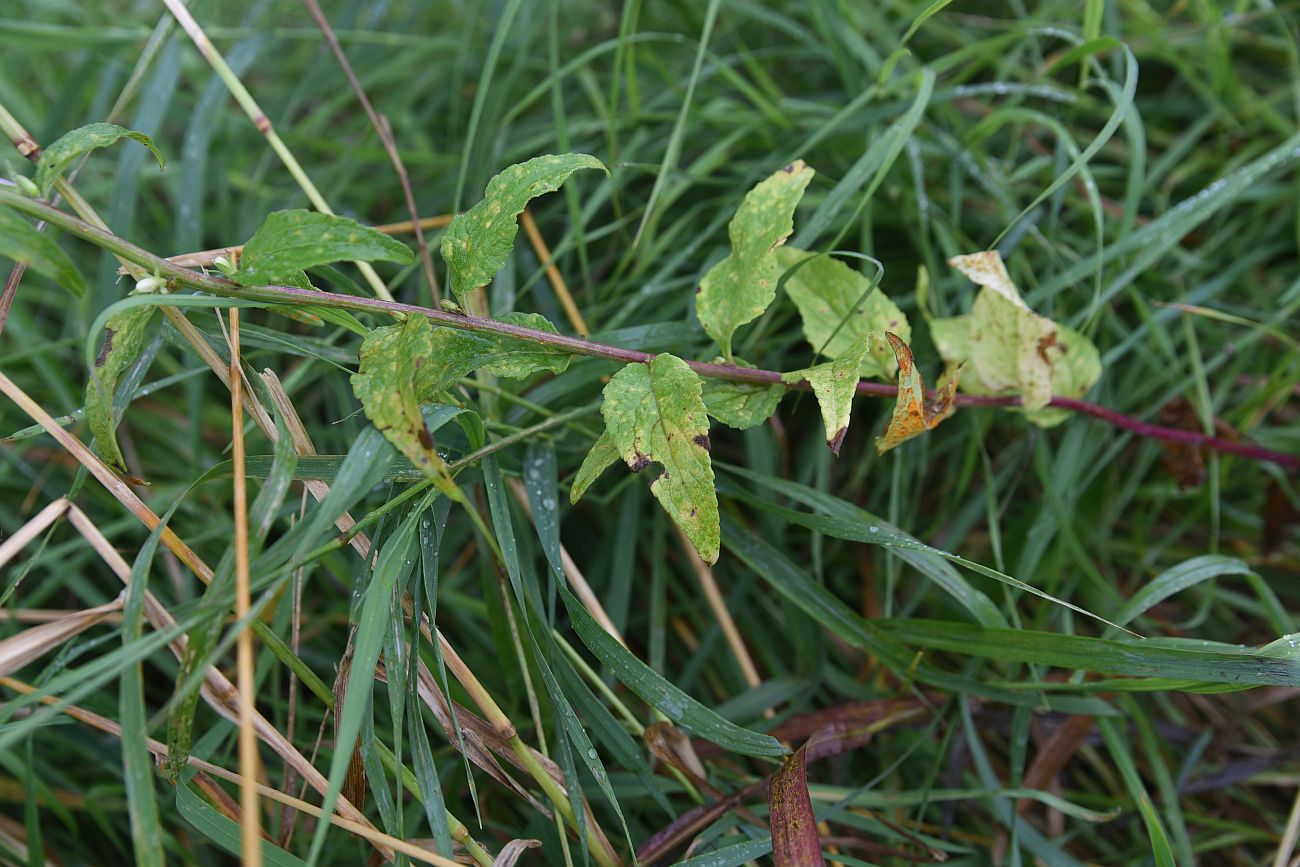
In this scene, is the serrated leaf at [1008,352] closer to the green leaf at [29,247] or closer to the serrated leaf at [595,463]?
the serrated leaf at [595,463]

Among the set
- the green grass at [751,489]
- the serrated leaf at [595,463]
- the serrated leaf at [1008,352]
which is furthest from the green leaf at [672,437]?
the serrated leaf at [1008,352]

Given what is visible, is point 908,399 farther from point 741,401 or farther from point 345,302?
point 345,302

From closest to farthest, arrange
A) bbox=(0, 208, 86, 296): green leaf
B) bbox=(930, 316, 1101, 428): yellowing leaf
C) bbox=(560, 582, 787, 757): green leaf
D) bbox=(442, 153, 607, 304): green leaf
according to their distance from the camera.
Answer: bbox=(0, 208, 86, 296): green leaf, bbox=(442, 153, 607, 304): green leaf, bbox=(560, 582, 787, 757): green leaf, bbox=(930, 316, 1101, 428): yellowing leaf

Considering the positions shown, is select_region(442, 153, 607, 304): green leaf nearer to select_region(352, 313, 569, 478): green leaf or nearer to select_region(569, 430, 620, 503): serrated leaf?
select_region(352, 313, 569, 478): green leaf

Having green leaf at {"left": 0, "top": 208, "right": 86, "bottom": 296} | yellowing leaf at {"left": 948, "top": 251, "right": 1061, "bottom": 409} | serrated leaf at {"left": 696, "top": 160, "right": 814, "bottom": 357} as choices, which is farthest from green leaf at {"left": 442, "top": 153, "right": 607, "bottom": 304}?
yellowing leaf at {"left": 948, "top": 251, "right": 1061, "bottom": 409}

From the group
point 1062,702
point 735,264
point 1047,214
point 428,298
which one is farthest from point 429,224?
point 1062,702

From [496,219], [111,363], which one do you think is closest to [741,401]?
[496,219]

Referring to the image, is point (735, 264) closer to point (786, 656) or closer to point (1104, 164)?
point (786, 656)
